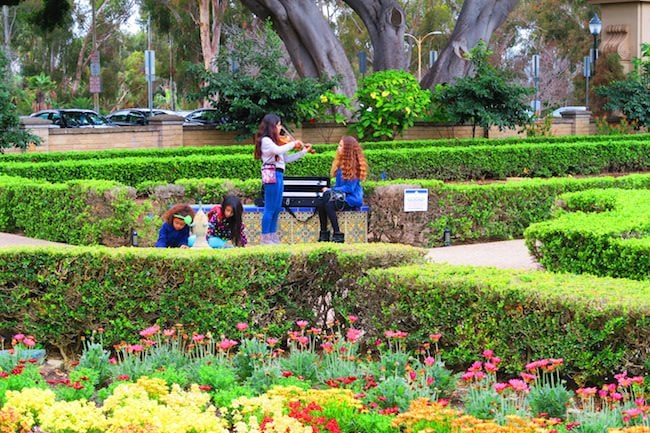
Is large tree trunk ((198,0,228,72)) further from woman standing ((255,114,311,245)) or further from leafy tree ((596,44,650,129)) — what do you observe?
woman standing ((255,114,311,245))

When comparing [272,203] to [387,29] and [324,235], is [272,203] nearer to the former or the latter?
[324,235]

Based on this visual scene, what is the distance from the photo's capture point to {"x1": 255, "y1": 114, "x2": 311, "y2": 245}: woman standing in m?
14.4

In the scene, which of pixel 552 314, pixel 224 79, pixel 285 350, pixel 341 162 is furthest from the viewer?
pixel 224 79

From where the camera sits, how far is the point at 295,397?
6.67m

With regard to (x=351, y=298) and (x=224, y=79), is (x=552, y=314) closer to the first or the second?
(x=351, y=298)

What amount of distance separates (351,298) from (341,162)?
5946 mm

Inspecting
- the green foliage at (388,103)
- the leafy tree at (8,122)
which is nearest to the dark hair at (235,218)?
the leafy tree at (8,122)

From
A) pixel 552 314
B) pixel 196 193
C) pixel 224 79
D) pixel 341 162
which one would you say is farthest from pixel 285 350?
pixel 224 79

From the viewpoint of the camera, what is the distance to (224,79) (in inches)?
1091

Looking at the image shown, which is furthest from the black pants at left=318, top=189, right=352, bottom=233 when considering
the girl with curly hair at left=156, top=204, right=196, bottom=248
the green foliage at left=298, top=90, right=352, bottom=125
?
the green foliage at left=298, top=90, right=352, bottom=125

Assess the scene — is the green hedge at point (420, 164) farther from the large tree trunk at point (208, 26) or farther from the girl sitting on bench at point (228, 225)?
the large tree trunk at point (208, 26)

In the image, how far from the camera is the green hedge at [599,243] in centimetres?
1060

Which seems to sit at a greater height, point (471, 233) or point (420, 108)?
point (420, 108)

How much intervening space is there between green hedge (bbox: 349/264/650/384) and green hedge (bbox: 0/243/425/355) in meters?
0.37
